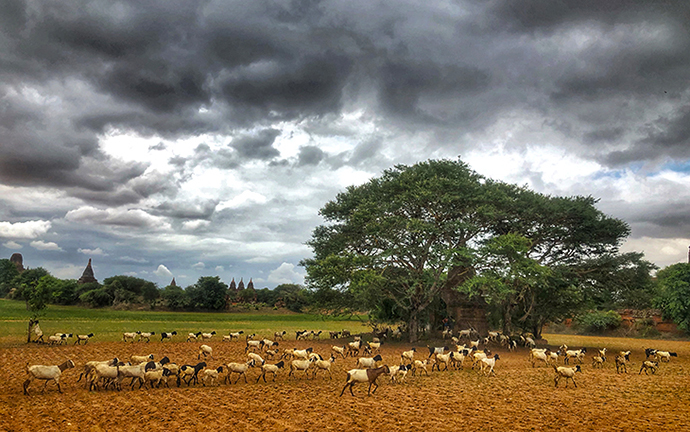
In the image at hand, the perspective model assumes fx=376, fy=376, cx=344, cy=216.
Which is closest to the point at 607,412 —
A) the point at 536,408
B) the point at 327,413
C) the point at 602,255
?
the point at 536,408

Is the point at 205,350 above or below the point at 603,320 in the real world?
above

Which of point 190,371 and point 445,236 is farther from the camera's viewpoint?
point 445,236

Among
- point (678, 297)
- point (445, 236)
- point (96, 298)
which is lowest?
point (96, 298)

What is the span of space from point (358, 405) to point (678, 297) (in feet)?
207

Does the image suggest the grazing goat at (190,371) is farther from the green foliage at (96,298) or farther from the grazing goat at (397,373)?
the green foliage at (96,298)

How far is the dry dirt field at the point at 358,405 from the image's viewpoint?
34.3 ft

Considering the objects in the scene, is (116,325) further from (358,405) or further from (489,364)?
(489,364)

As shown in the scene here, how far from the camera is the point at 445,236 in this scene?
108ft

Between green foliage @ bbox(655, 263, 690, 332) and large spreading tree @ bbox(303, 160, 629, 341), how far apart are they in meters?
31.7

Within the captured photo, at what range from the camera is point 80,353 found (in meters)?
21.6

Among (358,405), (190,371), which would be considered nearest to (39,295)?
(190,371)

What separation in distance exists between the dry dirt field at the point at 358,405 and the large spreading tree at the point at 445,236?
1167 centimetres

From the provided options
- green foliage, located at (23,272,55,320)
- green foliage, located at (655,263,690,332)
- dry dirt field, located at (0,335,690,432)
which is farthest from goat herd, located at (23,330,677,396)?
green foliage, located at (655,263,690,332)

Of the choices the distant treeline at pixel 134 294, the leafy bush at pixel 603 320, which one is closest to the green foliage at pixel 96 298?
the distant treeline at pixel 134 294
